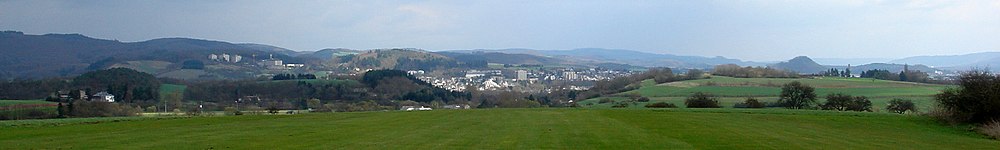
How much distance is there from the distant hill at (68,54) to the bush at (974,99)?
371 feet

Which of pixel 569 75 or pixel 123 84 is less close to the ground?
pixel 569 75

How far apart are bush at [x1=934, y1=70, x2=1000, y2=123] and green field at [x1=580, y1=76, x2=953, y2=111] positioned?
26773 mm

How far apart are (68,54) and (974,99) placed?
15763 centimetres

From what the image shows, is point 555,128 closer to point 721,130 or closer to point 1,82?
point 721,130

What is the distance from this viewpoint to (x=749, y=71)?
111188 millimetres

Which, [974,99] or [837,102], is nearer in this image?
[974,99]

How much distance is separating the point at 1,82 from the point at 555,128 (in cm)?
8115

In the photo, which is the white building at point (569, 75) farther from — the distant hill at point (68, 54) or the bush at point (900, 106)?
the bush at point (900, 106)

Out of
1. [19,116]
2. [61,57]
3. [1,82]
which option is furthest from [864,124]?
[61,57]

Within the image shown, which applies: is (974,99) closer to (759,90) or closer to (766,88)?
(759,90)

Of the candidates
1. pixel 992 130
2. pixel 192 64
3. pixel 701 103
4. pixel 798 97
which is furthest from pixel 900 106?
pixel 192 64

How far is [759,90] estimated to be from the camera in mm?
83688

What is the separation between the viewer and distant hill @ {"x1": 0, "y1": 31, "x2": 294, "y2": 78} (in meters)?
127

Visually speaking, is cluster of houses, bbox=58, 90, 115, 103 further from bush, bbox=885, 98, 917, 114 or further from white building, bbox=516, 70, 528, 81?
white building, bbox=516, 70, 528, 81
